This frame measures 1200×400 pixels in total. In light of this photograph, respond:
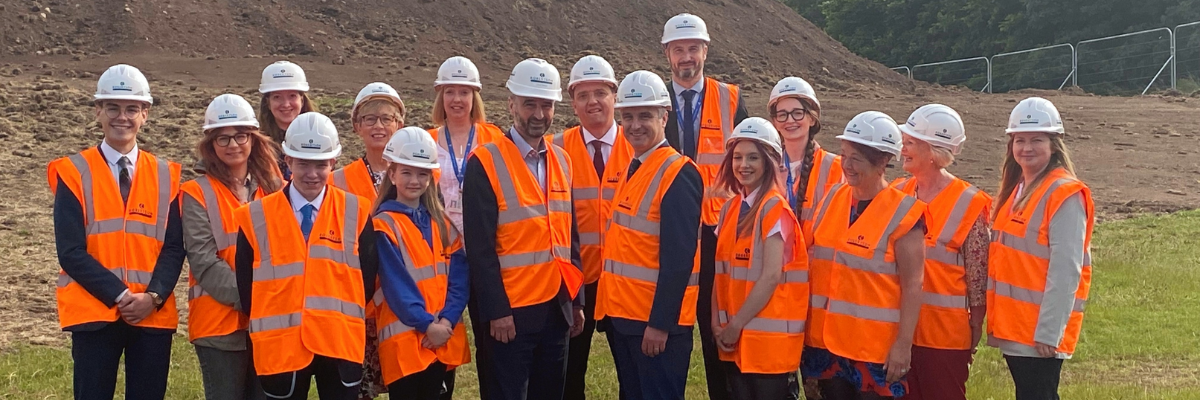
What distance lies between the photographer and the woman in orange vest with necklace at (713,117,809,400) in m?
5.50

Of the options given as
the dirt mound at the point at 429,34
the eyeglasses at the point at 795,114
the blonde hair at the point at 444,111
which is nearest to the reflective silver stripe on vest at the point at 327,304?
the blonde hair at the point at 444,111

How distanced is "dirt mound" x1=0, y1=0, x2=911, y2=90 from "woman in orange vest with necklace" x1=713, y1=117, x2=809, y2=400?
19.2 m

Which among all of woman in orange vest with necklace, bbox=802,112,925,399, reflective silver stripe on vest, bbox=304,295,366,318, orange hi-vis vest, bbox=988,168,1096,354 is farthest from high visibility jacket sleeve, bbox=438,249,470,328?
orange hi-vis vest, bbox=988,168,1096,354

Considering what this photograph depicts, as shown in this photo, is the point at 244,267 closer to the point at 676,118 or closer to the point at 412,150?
the point at 412,150

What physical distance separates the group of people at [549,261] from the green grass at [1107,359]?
99.7 inches

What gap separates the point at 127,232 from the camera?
5730 millimetres

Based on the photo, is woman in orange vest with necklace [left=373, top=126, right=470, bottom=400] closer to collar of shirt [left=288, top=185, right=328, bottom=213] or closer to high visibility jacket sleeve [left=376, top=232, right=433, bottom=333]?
high visibility jacket sleeve [left=376, top=232, right=433, bottom=333]

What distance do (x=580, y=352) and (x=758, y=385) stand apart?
1340 mm

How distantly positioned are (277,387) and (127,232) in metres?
1.18

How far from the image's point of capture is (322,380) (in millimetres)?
5465

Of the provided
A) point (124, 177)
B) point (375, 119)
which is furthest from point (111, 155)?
point (375, 119)

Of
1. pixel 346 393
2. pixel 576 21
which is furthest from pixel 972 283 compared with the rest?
pixel 576 21

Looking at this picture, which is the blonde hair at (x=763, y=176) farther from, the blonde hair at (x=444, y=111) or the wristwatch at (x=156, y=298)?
the wristwatch at (x=156, y=298)

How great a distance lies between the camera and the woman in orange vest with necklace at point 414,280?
5566 mm
